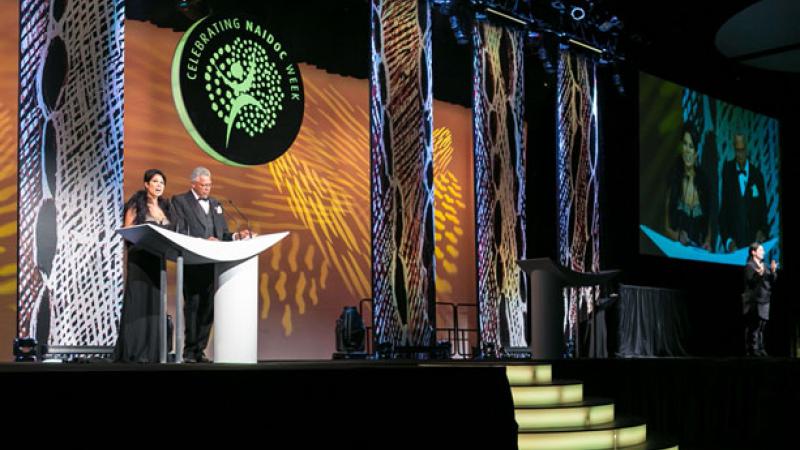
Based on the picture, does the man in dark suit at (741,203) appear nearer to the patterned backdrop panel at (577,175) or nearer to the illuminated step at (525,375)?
the patterned backdrop panel at (577,175)

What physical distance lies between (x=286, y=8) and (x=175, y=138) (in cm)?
190

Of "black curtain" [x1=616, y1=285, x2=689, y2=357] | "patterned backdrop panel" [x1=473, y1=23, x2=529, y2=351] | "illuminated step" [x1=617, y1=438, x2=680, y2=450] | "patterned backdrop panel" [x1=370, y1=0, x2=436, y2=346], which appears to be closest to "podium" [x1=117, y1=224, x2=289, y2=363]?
"illuminated step" [x1=617, y1=438, x2=680, y2=450]

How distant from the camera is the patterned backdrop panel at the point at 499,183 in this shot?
10.1m

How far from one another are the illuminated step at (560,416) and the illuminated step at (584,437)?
0.23 ft

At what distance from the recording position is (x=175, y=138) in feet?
32.5

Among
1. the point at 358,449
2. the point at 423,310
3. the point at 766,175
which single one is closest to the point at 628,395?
the point at 423,310

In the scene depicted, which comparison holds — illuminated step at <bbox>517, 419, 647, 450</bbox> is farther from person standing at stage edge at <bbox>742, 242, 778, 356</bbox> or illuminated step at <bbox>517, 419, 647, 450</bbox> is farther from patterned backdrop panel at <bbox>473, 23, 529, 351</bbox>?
person standing at stage edge at <bbox>742, 242, 778, 356</bbox>

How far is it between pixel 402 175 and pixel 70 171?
3.47 metres

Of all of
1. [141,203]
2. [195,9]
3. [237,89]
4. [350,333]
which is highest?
[195,9]

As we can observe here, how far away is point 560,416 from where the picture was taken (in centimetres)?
495

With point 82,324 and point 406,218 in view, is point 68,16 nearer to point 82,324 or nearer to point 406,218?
point 82,324

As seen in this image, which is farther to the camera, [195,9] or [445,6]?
[445,6]

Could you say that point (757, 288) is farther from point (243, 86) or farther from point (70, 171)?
point (70, 171)

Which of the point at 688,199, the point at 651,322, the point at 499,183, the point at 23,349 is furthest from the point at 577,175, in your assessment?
the point at 23,349
